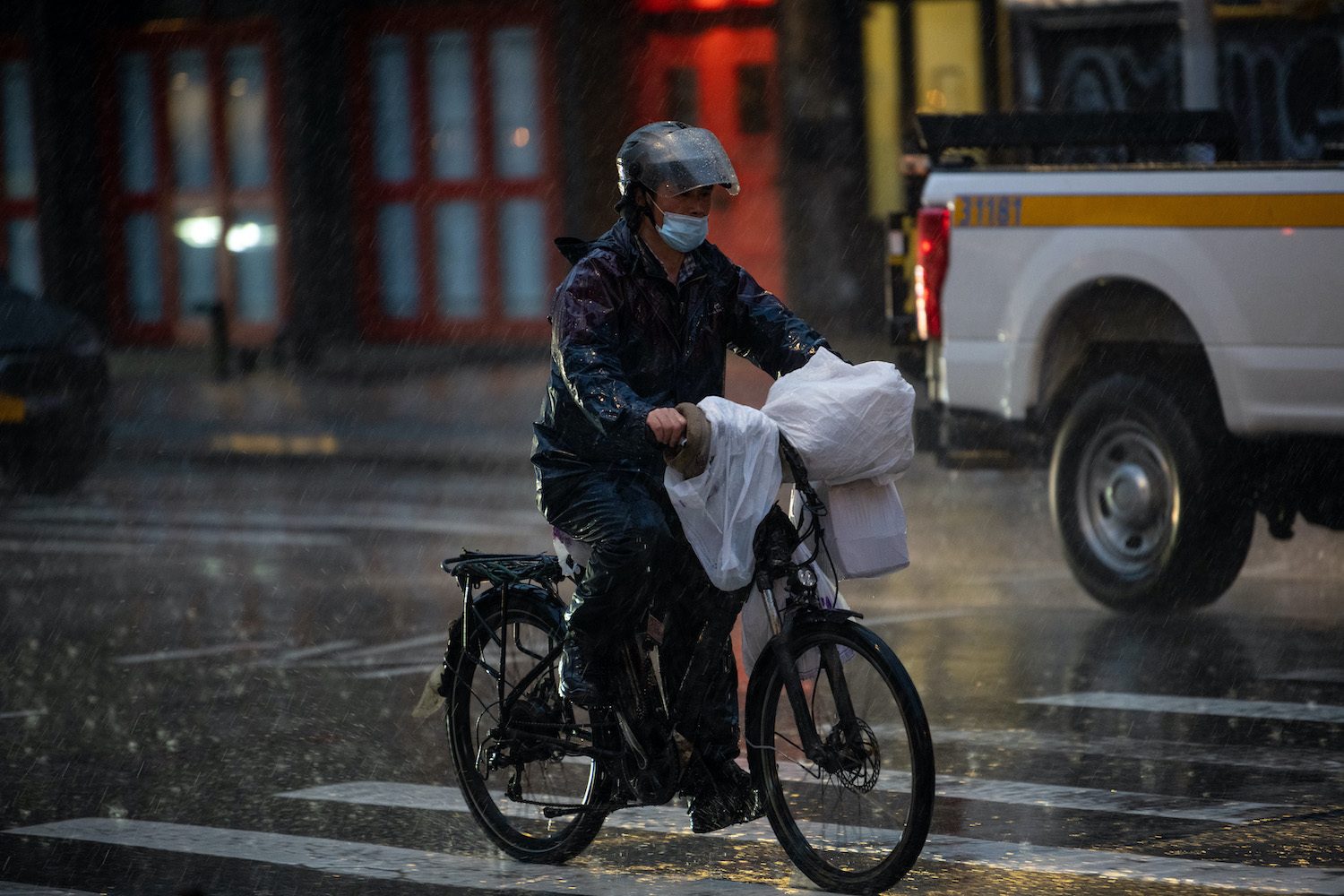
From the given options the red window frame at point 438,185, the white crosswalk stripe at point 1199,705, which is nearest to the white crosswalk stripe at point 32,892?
the white crosswalk stripe at point 1199,705

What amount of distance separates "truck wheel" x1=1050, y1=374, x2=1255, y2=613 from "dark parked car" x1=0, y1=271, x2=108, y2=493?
7.29 metres

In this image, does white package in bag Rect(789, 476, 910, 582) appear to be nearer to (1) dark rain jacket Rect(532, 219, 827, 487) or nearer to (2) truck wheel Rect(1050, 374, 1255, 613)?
(1) dark rain jacket Rect(532, 219, 827, 487)

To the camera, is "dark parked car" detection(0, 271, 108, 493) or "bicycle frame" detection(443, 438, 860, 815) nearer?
"bicycle frame" detection(443, 438, 860, 815)

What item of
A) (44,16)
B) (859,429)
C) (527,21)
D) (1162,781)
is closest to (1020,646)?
(1162,781)

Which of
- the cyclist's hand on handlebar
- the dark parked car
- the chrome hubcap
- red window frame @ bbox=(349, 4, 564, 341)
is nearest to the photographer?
the cyclist's hand on handlebar

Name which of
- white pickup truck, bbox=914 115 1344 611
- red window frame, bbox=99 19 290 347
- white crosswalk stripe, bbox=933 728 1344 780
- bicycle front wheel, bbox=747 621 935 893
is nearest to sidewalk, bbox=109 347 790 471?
red window frame, bbox=99 19 290 347

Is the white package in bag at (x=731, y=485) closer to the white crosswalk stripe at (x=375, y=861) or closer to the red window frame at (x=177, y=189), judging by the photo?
the white crosswalk stripe at (x=375, y=861)

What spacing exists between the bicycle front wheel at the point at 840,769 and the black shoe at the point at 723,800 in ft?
0.17

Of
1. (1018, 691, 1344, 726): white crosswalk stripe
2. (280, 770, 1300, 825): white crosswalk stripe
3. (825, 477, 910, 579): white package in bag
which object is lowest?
(1018, 691, 1344, 726): white crosswalk stripe

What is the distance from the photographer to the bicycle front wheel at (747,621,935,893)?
538cm

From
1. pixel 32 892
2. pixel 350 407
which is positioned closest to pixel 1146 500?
pixel 32 892

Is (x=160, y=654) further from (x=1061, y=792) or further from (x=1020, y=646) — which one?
(x=1061, y=792)

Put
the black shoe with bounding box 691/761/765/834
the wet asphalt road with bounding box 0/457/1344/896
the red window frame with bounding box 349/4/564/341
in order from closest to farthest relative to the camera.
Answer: the black shoe with bounding box 691/761/765/834 < the wet asphalt road with bounding box 0/457/1344/896 < the red window frame with bounding box 349/4/564/341

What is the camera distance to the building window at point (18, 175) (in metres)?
27.6
